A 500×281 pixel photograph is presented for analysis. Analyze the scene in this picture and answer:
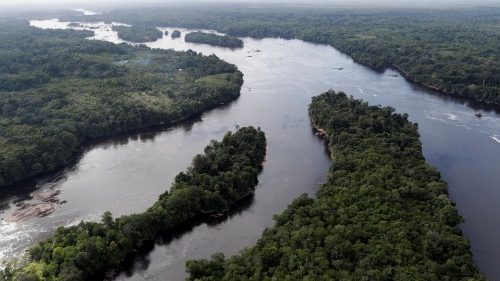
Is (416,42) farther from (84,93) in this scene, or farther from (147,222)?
(147,222)

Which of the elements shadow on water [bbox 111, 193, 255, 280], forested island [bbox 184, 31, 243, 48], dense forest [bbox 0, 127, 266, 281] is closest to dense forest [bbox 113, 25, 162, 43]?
forested island [bbox 184, 31, 243, 48]

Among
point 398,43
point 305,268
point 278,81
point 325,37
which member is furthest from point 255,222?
point 325,37

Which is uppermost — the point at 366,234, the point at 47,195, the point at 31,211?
the point at 366,234

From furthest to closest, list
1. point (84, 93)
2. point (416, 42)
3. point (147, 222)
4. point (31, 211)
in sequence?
1. point (416, 42)
2. point (84, 93)
3. point (31, 211)
4. point (147, 222)

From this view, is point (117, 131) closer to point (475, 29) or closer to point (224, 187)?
point (224, 187)

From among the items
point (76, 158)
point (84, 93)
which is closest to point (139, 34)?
point (84, 93)
